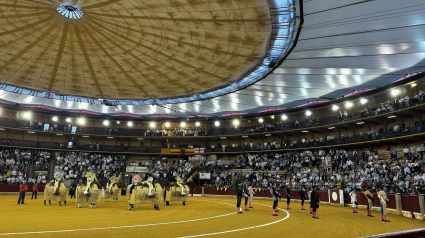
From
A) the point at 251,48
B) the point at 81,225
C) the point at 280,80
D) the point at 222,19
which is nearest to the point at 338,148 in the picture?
the point at 280,80

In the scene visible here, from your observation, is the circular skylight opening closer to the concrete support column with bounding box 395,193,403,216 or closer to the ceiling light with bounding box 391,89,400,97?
the concrete support column with bounding box 395,193,403,216

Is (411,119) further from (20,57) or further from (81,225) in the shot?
(20,57)

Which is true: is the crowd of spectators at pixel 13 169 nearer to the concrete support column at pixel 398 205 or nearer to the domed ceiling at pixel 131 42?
the domed ceiling at pixel 131 42

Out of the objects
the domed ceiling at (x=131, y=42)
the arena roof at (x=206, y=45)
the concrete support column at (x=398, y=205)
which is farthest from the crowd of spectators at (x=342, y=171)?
the domed ceiling at (x=131, y=42)

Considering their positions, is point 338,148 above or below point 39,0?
below

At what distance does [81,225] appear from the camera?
515 inches

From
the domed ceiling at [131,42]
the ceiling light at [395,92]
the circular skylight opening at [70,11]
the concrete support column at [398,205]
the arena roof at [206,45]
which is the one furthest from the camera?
the ceiling light at [395,92]

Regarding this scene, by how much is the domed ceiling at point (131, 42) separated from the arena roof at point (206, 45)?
83 millimetres

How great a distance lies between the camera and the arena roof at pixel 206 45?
18.8 meters

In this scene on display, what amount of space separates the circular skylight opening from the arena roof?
0.37 feet

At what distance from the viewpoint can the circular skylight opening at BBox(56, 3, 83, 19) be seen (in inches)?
779

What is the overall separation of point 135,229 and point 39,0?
15.4 metres

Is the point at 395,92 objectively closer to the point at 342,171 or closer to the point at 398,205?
the point at 342,171

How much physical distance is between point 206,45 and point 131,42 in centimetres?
594
